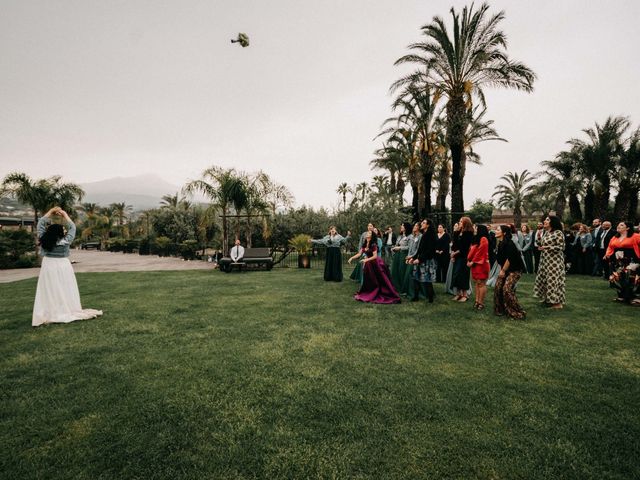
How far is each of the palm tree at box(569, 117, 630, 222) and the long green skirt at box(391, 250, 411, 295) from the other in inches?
912

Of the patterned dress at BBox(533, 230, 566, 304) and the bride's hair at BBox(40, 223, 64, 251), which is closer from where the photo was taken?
the bride's hair at BBox(40, 223, 64, 251)

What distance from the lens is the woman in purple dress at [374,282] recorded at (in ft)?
26.8

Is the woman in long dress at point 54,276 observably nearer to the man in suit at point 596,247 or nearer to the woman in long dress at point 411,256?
the woman in long dress at point 411,256

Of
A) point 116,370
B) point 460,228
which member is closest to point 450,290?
point 460,228

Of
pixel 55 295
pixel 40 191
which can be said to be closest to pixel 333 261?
pixel 55 295

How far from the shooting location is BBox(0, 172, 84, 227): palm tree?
1880 cm

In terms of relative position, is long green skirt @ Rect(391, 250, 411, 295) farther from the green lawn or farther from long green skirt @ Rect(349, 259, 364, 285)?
Result: the green lawn

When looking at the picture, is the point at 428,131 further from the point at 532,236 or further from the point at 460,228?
the point at 460,228

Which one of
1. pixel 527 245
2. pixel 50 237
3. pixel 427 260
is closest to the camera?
pixel 50 237

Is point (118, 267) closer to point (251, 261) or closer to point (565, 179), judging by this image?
point (251, 261)

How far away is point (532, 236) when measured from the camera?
1257cm

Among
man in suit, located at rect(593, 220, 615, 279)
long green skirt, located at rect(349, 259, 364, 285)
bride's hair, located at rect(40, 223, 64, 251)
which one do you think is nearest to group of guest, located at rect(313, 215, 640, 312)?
long green skirt, located at rect(349, 259, 364, 285)

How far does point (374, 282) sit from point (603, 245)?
8.59m

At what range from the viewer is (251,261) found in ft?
49.5
